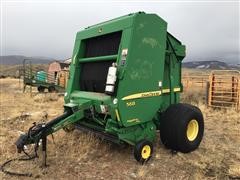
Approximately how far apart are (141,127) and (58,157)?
1.63 metres

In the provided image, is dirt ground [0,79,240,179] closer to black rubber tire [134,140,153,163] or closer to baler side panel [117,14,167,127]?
black rubber tire [134,140,153,163]

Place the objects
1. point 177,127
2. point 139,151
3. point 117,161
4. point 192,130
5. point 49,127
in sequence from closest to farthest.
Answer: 1. point 49,127
2. point 139,151
3. point 117,161
4. point 177,127
5. point 192,130

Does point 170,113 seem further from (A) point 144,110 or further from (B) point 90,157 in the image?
(B) point 90,157

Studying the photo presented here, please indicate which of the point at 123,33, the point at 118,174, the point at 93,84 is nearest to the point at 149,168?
the point at 118,174

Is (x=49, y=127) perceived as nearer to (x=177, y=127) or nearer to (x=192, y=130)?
(x=177, y=127)

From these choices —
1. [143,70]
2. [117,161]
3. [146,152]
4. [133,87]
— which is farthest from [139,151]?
[143,70]

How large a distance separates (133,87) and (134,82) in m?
0.09

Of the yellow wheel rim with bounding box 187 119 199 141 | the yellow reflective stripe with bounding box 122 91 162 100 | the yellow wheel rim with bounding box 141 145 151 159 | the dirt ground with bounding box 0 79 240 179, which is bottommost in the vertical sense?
the dirt ground with bounding box 0 79 240 179

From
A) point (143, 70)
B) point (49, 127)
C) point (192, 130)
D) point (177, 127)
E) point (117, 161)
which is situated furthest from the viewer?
point (192, 130)

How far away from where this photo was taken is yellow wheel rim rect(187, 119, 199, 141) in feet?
19.0

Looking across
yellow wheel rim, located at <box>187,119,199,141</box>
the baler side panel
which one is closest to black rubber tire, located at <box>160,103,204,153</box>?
yellow wheel rim, located at <box>187,119,199,141</box>

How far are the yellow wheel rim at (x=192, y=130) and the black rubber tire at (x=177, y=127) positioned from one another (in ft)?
0.50

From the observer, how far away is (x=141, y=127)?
5.21m

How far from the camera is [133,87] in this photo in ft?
16.0
